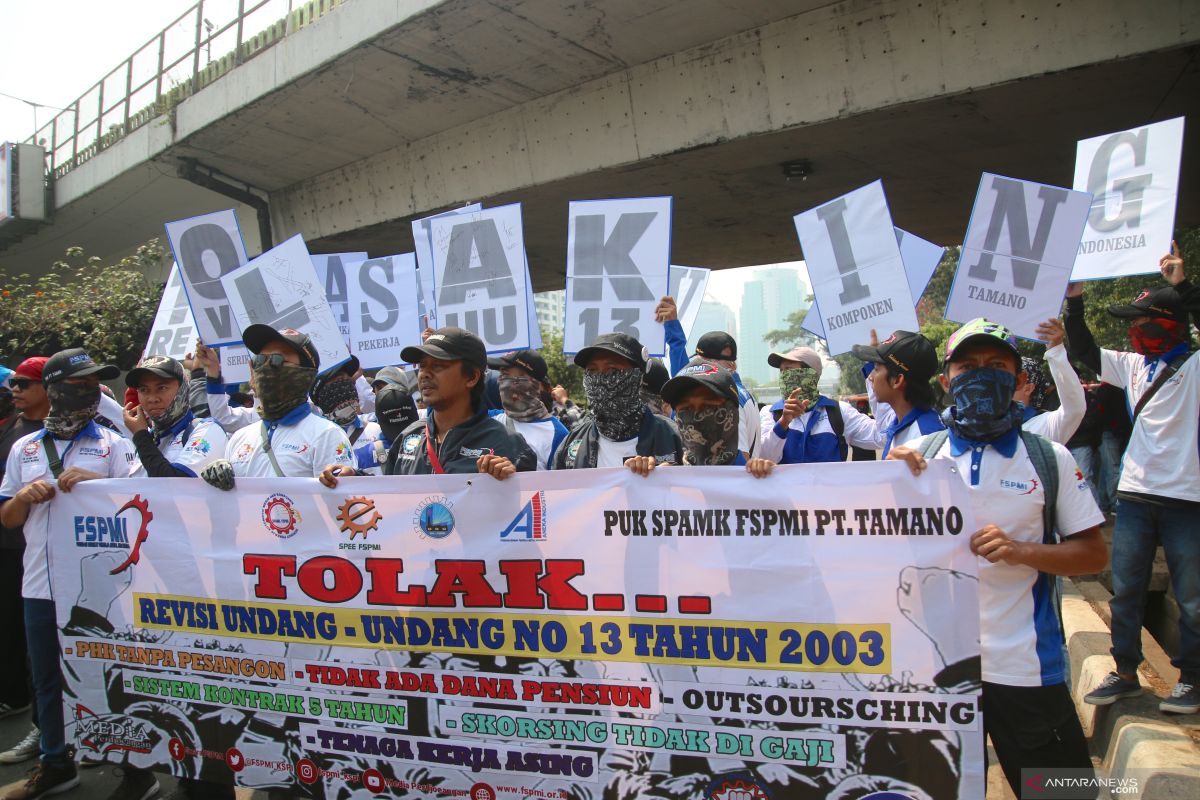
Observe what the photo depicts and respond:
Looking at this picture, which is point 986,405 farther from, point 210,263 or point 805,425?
point 210,263

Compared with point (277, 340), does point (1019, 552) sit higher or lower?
lower

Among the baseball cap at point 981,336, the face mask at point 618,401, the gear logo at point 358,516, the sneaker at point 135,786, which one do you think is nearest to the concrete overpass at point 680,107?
the baseball cap at point 981,336

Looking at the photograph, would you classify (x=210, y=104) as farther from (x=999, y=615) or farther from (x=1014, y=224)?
(x=999, y=615)

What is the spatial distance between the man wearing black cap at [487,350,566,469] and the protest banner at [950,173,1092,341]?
2319mm

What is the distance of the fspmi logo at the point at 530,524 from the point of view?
3100mm

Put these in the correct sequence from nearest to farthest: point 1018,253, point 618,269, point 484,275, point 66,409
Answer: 1. point 66,409
2. point 1018,253
3. point 618,269
4. point 484,275

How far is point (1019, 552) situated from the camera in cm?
253

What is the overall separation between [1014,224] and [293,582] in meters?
4.21

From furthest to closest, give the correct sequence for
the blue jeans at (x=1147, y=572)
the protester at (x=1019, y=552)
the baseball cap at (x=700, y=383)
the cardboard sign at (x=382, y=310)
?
the cardboard sign at (x=382, y=310) → the blue jeans at (x=1147, y=572) → the baseball cap at (x=700, y=383) → the protester at (x=1019, y=552)

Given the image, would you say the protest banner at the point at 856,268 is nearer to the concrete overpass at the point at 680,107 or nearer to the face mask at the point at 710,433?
the face mask at the point at 710,433

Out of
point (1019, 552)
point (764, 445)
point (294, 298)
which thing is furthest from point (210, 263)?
point (1019, 552)

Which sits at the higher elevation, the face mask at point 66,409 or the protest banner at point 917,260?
the protest banner at point 917,260

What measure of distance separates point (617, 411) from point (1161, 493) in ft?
8.49

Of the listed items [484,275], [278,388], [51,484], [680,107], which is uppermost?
[680,107]
